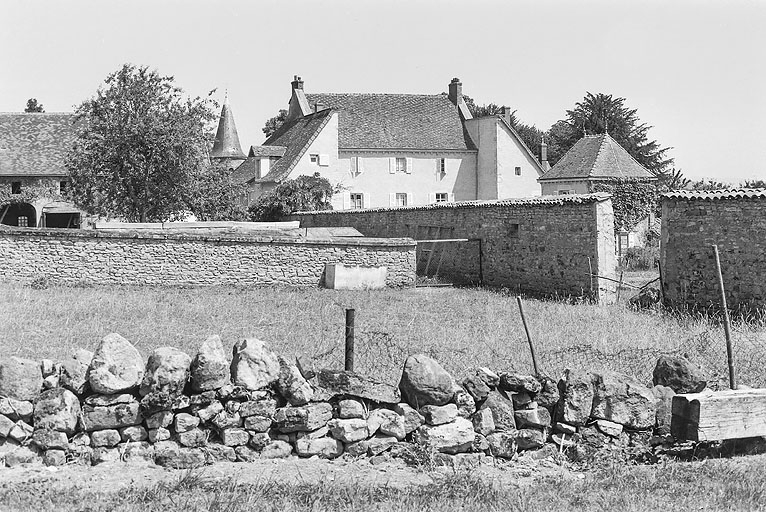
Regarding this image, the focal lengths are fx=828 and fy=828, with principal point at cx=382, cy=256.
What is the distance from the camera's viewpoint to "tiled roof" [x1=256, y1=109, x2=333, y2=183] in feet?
163

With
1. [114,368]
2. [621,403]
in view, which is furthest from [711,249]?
[114,368]

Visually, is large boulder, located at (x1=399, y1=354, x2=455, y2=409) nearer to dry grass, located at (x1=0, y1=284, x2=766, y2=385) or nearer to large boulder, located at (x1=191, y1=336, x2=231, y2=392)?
dry grass, located at (x1=0, y1=284, x2=766, y2=385)

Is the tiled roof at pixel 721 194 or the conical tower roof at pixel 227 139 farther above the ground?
the conical tower roof at pixel 227 139

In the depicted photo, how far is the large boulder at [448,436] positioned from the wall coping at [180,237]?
723 inches

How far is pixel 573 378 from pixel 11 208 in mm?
47868

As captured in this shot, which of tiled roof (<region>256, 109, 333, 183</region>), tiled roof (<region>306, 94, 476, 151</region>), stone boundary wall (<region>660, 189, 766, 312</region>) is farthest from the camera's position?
tiled roof (<region>306, 94, 476, 151</region>)

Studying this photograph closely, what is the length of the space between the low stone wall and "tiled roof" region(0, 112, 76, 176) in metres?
44.5

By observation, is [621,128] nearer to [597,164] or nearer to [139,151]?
[597,164]

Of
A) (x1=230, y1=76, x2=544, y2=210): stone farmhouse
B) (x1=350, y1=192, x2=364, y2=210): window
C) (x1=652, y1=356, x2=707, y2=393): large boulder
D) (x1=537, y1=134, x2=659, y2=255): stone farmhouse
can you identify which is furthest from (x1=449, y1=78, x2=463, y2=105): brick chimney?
(x1=652, y1=356, x2=707, y2=393): large boulder

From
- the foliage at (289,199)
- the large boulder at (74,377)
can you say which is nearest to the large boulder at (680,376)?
the large boulder at (74,377)

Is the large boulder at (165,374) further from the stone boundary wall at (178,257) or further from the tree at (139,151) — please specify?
the tree at (139,151)

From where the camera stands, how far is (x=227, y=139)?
7031 cm

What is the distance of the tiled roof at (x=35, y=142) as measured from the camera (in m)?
48.8

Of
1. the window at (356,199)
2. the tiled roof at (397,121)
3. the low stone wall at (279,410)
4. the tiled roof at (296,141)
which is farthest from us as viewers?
the tiled roof at (397,121)
